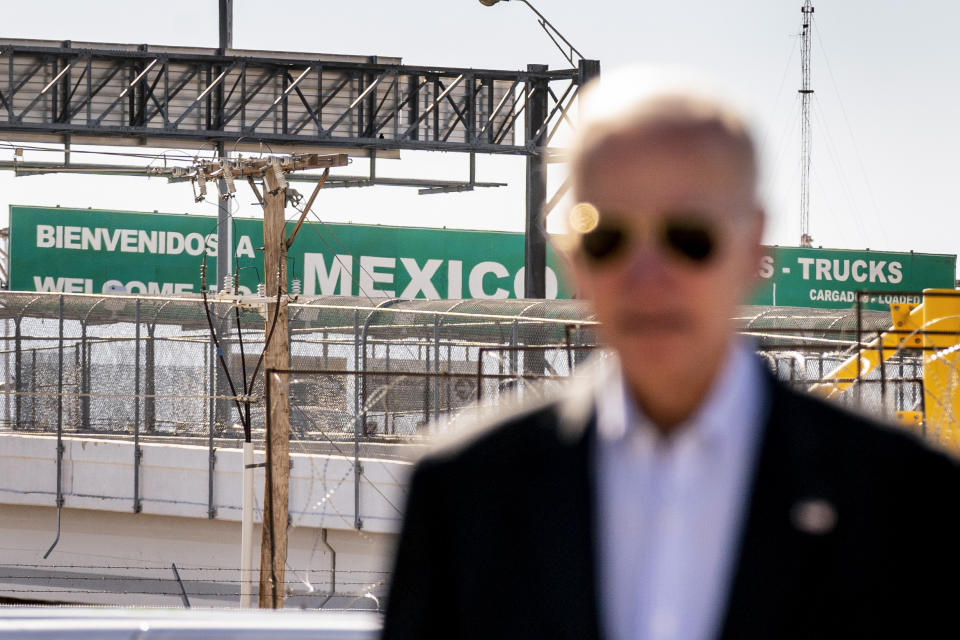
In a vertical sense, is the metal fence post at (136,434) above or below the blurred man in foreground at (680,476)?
below

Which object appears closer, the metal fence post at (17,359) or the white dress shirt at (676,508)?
the white dress shirt at (676,508)

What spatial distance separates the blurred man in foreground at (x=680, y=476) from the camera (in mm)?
982

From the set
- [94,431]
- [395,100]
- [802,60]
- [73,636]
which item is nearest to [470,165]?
[395,100]

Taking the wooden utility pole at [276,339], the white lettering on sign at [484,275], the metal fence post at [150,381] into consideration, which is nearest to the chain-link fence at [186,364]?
the metal fence post at [150,381]

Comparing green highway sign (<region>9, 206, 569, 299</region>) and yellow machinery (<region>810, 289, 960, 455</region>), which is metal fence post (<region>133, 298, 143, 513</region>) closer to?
yellow machinery (<region>810, 289, 960, 455</region>)

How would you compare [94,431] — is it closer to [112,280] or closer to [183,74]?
[183,74]

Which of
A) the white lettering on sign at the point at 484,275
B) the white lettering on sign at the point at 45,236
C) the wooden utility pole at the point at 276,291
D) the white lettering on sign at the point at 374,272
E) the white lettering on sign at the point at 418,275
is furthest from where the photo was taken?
the white lettering on sign at the point at 484,275

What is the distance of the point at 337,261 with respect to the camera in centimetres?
3052

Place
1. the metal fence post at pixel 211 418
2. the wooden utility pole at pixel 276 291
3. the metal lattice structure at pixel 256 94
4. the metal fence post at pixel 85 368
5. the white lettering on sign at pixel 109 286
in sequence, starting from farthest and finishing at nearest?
1. the white lettering on sign at pixel 109 286
2. the metal lattice structure at pixel 256 94
3. the metal fence post at pixel 85 368
4. the metal fence post at pixel 211 418
5. the wooden utility pole at pixel 276 291

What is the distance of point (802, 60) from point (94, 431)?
24.6m

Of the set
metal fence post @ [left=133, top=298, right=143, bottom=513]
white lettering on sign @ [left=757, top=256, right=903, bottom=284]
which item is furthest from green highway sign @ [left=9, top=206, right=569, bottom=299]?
metal fence post @ [left=133, top=298, right=143, bottom=513]

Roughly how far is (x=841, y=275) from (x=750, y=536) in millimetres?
34879

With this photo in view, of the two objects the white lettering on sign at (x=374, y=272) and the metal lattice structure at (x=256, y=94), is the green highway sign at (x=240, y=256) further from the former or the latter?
the metal lattice structure at (x=256, y=94)

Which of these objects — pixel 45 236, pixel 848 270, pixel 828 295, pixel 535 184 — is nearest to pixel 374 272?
pixel 45 236
